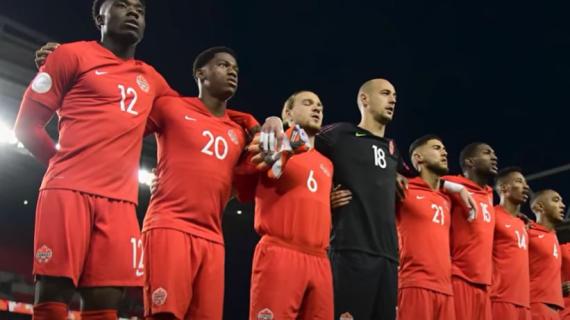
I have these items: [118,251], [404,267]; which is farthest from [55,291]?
[404,267]

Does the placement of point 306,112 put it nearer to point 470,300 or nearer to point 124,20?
point 124,20

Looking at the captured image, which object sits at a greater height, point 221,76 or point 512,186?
point 221,76

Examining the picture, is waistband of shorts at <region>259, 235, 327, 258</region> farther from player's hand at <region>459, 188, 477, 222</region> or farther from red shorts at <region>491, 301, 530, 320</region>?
red shorts at <region>491, 301, 530, 320</region>

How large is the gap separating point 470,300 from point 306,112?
196cm

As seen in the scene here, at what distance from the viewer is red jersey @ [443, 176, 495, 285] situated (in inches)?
208

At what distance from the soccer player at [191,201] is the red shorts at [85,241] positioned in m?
0.32

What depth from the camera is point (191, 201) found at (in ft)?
11.8

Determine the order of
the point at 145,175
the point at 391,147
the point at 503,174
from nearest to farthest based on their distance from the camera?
the point at 391,147
the point at 503,174
the point at 145,175

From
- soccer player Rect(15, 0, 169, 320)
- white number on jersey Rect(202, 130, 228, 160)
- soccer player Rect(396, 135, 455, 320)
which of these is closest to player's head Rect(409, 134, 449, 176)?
soccer player Rect(396, 135, 455, 320)

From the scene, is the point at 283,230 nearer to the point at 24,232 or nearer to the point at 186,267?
the point at 186,267

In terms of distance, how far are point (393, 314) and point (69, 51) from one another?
2567 mm

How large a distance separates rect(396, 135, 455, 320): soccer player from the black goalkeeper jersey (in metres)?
0.44

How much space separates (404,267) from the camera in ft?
16.6

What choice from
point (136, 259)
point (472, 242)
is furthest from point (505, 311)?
point (136, 259)
